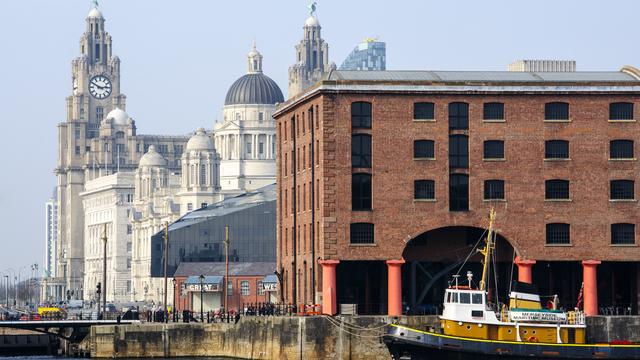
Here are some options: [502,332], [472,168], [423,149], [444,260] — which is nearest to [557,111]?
[472,168]

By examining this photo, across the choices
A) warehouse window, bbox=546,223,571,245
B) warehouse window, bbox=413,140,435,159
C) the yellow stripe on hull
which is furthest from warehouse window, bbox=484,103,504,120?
the yellow stripe on hull

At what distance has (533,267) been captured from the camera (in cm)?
12344

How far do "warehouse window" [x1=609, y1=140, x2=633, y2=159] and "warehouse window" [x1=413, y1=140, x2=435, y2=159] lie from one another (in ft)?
40.3

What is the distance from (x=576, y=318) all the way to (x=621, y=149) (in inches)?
776

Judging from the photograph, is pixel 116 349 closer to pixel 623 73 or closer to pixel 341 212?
pixel 341 212

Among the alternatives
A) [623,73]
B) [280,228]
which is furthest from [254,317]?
[623,73]

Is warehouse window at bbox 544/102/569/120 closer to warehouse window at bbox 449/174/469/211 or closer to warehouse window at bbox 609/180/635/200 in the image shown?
warehouse window at bbox 609/180/635/200

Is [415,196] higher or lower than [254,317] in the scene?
higher

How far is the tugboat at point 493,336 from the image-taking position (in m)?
98.6

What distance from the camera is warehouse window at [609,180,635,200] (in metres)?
119

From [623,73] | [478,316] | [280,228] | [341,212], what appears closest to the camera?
[478,316]

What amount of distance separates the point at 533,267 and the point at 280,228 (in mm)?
23456

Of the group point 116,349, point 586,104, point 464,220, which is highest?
point 586,104

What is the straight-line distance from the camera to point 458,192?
118 meters
